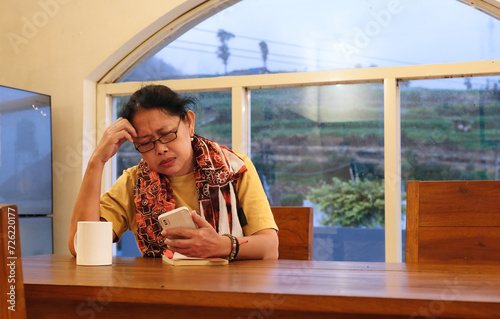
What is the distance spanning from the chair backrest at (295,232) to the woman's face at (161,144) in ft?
1.18

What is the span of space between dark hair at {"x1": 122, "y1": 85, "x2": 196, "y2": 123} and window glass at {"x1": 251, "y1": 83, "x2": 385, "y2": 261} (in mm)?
1720

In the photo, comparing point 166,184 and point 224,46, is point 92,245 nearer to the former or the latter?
point 166,184

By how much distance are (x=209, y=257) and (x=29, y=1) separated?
3.13m

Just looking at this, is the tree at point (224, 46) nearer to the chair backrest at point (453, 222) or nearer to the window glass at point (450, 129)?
the window glass at point (450, 129)

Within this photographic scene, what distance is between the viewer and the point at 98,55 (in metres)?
3.74

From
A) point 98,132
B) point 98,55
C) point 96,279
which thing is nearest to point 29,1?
point 98,55

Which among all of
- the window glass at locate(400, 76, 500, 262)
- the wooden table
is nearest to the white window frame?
the window glass at locate(400, 76, 500, 262)

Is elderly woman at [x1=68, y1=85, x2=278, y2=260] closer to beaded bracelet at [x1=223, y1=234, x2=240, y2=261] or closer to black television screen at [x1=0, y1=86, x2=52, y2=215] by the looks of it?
beaded bracelet at [x1=223, y1=234, x2=240, y2=261]

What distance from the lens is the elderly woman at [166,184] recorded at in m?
1.76

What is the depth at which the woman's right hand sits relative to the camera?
5.96 feet

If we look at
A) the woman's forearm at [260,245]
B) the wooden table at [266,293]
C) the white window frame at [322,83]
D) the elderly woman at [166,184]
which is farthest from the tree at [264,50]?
the wooden table at [266,293]

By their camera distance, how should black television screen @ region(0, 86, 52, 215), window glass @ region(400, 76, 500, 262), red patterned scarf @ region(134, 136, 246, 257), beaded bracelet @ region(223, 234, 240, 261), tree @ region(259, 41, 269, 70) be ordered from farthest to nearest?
1. tree @ region(259, 41, 269, 70)
2. black television screen @ region(0, 86, 52, 215)
3. window glass @ region(400, 76, 500, 262)
4. red patterned scarf @ region(134, 136, 246, 257)
5. beaded bracelet @ region(223, 234, 240, 261)

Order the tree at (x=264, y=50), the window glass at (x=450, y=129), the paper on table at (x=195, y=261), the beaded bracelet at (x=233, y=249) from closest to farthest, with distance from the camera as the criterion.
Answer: the paper on table at (x=195, y=261)
the beaded bracelet at (x=233, y=249)
the window glass at (x=450, y=129)
the tree at (x=264, y=50)

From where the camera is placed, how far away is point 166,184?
184 cm
